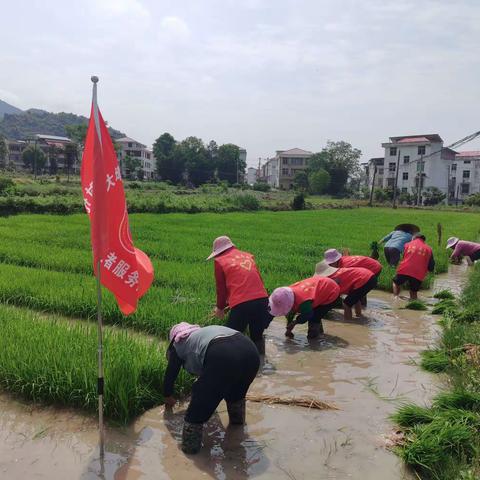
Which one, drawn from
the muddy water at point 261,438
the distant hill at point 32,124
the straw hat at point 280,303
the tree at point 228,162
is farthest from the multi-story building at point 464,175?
the distant hill at point 32,124

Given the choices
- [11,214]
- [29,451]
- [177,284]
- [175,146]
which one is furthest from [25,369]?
[175,146]

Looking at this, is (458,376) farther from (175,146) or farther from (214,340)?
(175,146)

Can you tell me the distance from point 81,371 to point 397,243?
288 inches

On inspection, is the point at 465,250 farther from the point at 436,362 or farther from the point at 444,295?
the point at 436,362

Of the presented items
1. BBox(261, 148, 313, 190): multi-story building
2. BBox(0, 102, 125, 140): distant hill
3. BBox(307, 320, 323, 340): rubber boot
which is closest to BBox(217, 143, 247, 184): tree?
BBox(261, 148, 313, 190): multi-story building

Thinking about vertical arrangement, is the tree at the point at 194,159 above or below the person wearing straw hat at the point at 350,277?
above

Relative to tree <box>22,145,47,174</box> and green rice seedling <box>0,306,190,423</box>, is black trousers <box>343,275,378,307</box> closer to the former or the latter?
green rice seedling <box>0,306,190,423</box>

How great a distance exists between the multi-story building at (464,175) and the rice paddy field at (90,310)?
63.0m

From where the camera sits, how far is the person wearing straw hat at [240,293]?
4.98 meters

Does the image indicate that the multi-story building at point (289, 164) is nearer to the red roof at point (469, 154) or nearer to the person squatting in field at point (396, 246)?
the red roof at point (469, 154)

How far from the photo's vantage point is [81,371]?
3.86 metres

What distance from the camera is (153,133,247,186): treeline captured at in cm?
6894

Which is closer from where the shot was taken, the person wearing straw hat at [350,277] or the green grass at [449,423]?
the green grass at [449,423]

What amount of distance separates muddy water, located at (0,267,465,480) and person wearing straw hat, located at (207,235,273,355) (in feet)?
1.69
